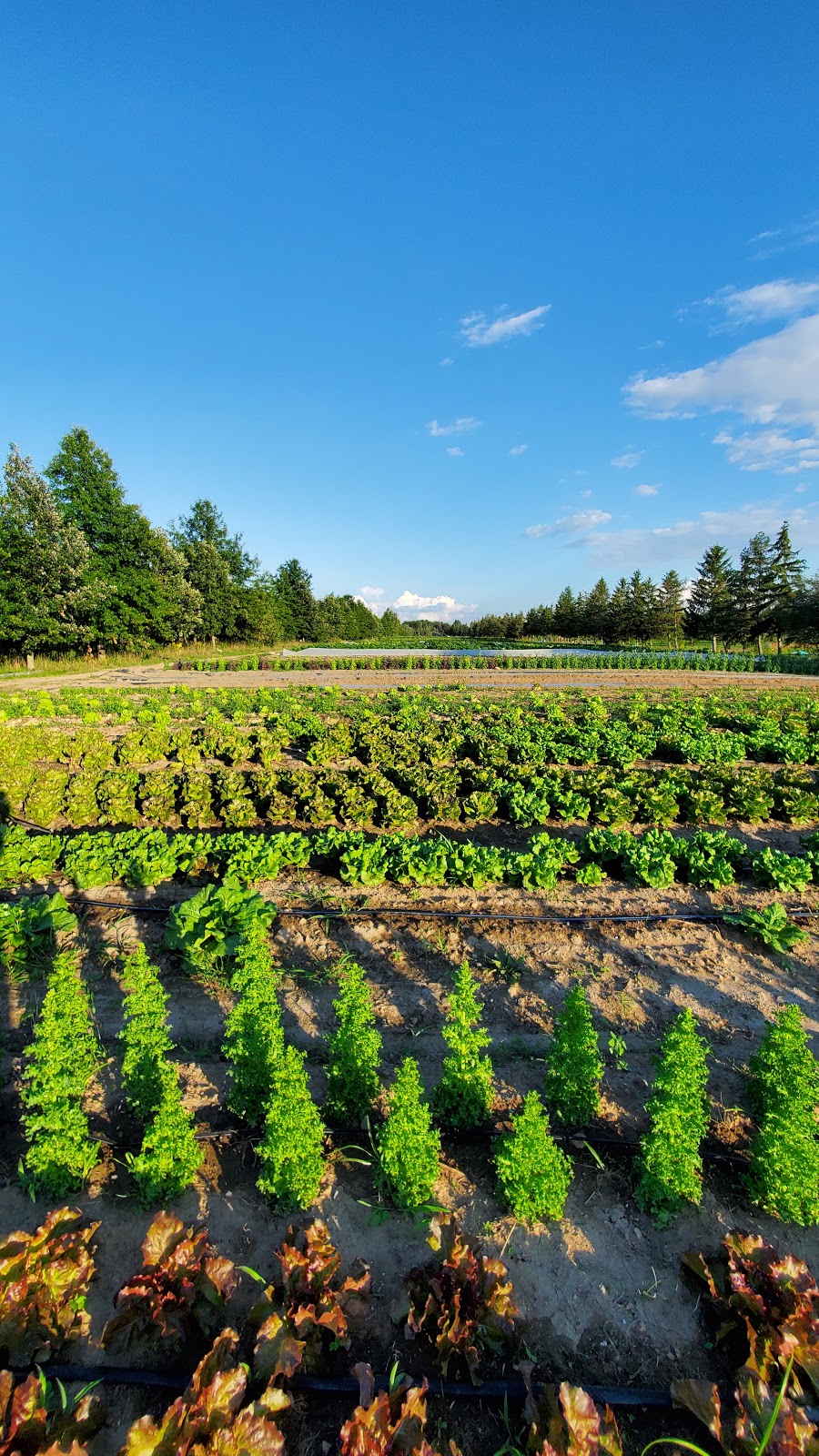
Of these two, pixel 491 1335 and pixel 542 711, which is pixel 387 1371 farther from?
pixel 542 711

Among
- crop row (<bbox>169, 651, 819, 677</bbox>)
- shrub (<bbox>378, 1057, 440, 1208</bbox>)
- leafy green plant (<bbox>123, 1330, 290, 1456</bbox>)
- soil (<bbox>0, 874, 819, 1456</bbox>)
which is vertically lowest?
soil (<bbox>0, 874, 819, 1456</bbox>)

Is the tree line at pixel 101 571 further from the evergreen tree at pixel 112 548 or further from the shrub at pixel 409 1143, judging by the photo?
the shrub at pixel 409 1143

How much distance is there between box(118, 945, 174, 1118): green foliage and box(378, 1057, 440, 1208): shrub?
1594 mm

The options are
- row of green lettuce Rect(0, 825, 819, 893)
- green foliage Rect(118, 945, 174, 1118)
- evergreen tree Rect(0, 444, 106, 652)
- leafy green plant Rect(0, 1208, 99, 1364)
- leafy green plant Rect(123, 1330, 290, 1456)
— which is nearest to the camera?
leafy green plant Rect(123, 1330, 290, 1456)

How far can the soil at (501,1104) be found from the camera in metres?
3.24

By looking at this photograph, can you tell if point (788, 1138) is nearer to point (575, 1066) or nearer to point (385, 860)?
point (575, 1066)

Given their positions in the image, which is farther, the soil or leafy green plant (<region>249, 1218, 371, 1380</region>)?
the soil

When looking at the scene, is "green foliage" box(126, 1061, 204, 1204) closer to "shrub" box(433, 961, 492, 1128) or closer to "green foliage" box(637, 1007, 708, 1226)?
"shrub" box(433, 961, 492, 1128)

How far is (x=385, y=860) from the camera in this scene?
26.6 feet

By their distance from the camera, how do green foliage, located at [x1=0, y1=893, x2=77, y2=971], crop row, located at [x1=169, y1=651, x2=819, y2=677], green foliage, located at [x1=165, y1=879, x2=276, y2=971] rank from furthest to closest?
crop row, located at [x1=169, y1=651, x2=819, y2=677]
green foliage, located at [x1=0, y1=893, x2=77, y2=971]
green foliage, located at [x1=165, y1=879, x2=276, y2=971]

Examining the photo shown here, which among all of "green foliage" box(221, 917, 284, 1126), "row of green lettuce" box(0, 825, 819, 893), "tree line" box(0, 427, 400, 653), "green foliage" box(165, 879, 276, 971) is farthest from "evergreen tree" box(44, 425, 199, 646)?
"green foliage" box(221, 917, 284, 1126)

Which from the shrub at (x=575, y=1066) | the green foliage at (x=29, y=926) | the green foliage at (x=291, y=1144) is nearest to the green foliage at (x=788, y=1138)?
the shrub at (x=575, y=1066)

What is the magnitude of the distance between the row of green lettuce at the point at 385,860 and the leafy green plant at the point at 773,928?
111 centimetres

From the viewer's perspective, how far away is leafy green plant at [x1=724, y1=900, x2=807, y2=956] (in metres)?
6.80
